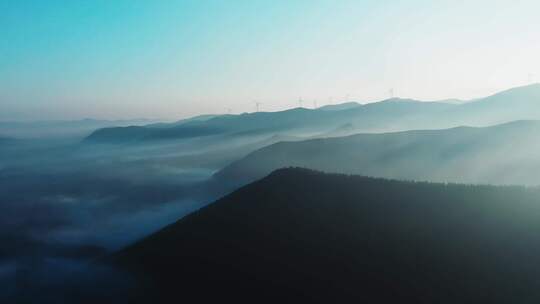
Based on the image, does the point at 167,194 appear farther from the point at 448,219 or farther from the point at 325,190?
the point at 448,219

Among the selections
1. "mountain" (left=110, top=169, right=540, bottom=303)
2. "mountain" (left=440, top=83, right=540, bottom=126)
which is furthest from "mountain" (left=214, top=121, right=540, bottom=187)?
"mountain" (left=440, top=83, right=540, bottom=126)

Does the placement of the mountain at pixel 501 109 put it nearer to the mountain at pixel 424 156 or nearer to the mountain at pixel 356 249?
the mountain at pixel 424 156

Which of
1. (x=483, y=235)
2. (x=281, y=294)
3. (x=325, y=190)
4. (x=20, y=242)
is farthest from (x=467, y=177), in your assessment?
(x=20, y=242)

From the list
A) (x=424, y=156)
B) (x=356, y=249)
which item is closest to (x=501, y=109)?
(x=424, y=156)

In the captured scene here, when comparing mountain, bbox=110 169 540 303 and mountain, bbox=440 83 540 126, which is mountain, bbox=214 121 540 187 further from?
mountain, bbox=440 83 540 126

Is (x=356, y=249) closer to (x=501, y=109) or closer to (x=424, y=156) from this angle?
(x=424, y=156)
